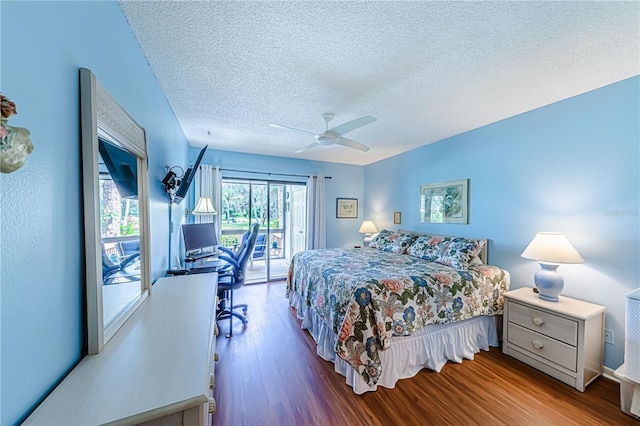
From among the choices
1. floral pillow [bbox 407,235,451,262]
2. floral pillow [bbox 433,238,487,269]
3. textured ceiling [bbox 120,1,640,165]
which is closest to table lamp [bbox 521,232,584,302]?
floral pillow [bbox 433,238,487,269]

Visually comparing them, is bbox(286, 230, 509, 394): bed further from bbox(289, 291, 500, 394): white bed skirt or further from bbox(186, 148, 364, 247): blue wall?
bbox(186, 148, 364, 247): blue wall

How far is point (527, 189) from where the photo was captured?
260 cm

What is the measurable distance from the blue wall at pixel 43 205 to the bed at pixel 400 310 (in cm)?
164

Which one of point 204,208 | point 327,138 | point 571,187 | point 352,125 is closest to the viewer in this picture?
point 571,187

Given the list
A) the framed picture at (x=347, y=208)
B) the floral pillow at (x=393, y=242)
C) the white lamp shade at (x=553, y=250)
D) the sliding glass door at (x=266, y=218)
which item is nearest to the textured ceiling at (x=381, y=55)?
the white lamp shade at (x=553, y=250)

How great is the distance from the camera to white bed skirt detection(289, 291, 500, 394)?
77.5 inches

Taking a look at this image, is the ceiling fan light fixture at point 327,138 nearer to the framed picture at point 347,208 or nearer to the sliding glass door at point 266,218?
the sliding glass door at point 266,218

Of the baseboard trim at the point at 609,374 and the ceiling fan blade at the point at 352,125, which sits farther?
the ceiling fan blade at the point at 352,125

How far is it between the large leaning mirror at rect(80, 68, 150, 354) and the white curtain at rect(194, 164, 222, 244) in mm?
2647

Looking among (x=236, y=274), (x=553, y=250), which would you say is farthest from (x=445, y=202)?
(x=236, y=274)

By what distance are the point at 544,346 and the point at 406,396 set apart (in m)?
1.35

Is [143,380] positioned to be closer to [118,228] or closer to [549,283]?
[118,228]

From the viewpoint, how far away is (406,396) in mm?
1851

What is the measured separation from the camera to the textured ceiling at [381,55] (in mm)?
1338
